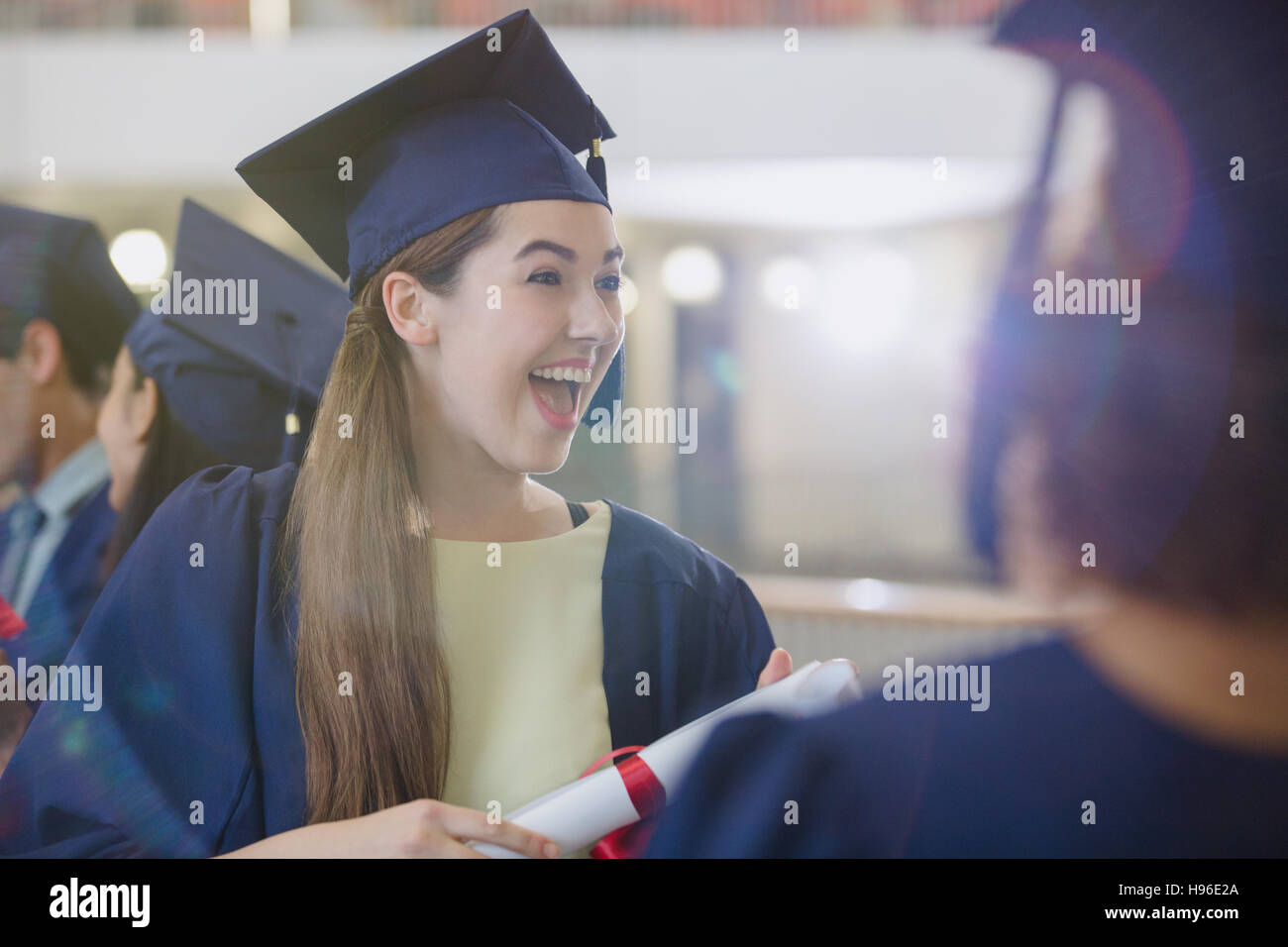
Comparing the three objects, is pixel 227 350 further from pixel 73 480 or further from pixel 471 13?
pixel 471 13

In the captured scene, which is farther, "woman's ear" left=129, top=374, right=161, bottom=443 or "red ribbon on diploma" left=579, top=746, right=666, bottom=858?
"woman's ear" left=129, top=374, right=161, bottom=443

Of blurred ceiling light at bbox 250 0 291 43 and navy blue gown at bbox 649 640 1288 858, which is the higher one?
blurred ceiling light at bbox 250 0 291 43

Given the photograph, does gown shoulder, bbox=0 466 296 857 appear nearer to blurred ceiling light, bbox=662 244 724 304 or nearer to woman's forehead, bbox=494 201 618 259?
woman's forehead, bbox=494 201 618 259

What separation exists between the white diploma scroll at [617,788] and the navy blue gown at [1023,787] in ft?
0.12

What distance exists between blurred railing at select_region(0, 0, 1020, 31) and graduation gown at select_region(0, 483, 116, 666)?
74 cm

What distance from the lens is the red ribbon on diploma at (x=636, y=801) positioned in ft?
4.31

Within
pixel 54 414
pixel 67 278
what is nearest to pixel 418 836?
pixel 54 414

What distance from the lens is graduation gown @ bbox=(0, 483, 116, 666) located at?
1.44 meters

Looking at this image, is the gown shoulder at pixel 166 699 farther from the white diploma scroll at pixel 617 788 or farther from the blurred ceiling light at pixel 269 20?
the blurred ceiling light at pixel 269 20

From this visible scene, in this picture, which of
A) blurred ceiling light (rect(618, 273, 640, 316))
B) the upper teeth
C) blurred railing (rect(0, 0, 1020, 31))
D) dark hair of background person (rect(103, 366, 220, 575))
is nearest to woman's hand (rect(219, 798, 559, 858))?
dark hair of background person (rect(103, 366, 220, 575))

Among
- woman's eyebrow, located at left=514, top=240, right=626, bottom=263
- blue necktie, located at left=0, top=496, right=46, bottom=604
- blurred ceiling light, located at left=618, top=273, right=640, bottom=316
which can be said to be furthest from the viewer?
blue necktie, located at left=0, top=496, right=46, bottom=604

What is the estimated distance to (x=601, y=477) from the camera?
4.76 feet

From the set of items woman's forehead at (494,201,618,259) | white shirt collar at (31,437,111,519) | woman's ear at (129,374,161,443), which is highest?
woman's forehead at (494,201,618,259)

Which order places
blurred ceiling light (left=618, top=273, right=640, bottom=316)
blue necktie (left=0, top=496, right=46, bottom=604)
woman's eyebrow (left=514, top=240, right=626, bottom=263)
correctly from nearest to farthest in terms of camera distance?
woman's eyebrow (left=514, top=240, right=626, bottom=263) → blurred ceiling light (left=618, top=273, right=640, bottom=316) → blue necktie (left=0, top=496, right=46, bottom=604)
